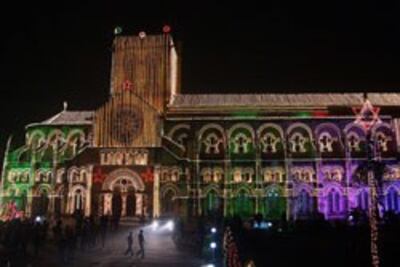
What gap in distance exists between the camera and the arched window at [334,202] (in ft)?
218

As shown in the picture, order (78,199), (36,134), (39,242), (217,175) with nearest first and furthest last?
(39,242)
(78,199)
(217,175)
(36,134)

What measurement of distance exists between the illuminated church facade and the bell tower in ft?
1.27

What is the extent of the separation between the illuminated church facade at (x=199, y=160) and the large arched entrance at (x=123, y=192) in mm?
113

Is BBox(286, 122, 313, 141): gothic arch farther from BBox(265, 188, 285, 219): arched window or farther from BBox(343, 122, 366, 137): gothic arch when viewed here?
BBox(265, 188, 285, 219): arched window

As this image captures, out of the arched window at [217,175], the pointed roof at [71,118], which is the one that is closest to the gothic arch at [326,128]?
the arched window at [217,175]

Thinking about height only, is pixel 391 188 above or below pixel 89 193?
above

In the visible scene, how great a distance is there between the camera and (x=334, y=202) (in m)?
67.0

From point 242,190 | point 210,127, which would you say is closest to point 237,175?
point 242,190

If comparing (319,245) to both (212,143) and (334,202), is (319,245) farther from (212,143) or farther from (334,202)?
(212,143)

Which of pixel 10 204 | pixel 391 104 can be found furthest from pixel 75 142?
pixel 391 104

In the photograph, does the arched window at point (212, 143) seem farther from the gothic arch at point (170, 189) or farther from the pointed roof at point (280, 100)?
the gothic arch at point (170, 189)

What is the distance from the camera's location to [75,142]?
237ft

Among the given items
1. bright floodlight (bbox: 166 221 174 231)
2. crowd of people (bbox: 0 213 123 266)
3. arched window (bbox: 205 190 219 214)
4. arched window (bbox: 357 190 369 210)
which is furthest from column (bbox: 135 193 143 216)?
arched window (bbox: 357 190 369 210)

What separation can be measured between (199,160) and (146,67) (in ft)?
50.0
